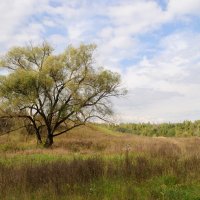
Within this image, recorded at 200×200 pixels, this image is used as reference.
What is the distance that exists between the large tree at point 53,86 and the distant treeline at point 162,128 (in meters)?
28.3

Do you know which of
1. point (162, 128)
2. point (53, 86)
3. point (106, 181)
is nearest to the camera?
point (106, 181)

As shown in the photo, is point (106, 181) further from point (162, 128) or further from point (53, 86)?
point (162, 128)

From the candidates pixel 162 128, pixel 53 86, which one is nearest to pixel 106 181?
pixel 53 86

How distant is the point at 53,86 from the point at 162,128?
134 feet

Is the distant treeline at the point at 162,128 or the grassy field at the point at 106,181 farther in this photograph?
the distant treeline at the point at 162,128

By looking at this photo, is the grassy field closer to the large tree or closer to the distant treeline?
the large tree

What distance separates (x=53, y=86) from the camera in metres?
38.0

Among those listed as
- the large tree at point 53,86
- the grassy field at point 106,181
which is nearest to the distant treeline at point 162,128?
the large tree at point 53,86

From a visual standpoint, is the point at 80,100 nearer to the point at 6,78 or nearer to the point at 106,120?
the point at 106,120

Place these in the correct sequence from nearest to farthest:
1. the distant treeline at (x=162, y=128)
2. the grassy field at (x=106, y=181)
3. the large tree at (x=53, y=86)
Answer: the grassy field at (x=106, y=181)
the large tree at (x=53, y=86)
the distant treeline at (x=162, y=128)

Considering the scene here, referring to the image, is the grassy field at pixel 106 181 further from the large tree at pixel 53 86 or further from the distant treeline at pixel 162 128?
the distant treeline at pixel 162 128

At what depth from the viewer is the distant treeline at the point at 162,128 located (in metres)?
68.4

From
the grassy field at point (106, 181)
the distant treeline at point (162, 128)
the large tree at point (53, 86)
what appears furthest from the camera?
the distant treeline at point (162, 128)

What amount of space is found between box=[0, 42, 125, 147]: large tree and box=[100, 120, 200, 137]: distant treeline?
92.7ft
